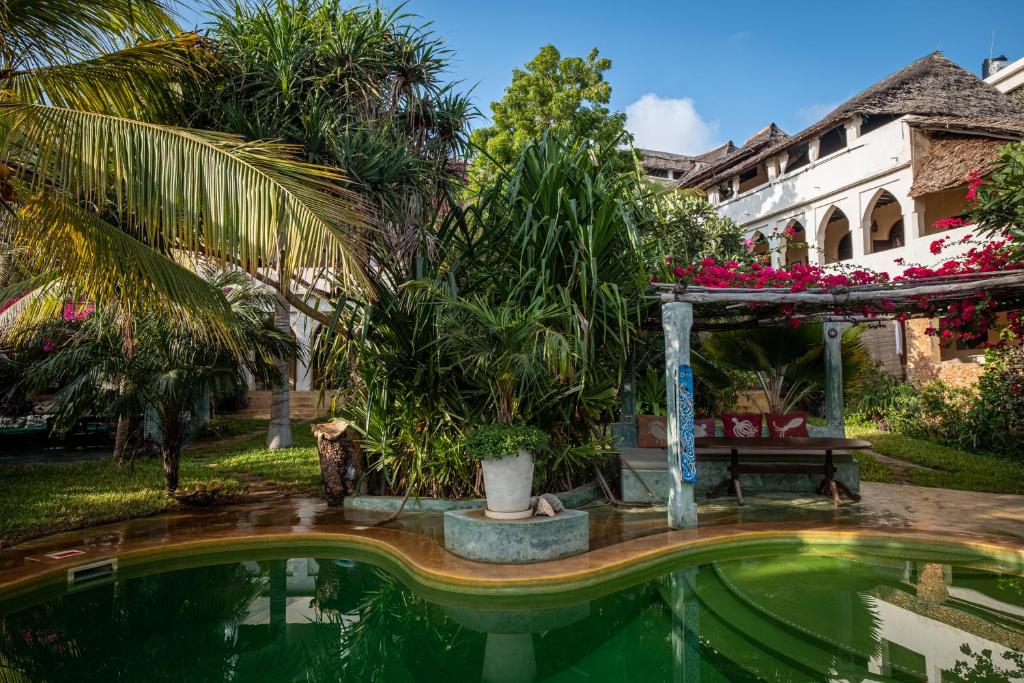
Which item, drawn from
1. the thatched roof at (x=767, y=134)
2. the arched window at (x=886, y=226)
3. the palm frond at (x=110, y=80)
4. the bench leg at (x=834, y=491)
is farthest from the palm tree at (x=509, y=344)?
the thatched roof at (x=767, y=134)

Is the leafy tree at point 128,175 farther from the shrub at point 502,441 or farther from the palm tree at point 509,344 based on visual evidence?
the shrub at point 502,441

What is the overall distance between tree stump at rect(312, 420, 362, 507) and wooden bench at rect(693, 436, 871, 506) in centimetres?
453

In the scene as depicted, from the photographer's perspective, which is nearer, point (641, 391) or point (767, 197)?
point (641, 391)

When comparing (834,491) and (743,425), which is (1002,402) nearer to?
(743,425)

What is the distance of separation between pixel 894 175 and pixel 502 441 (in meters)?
15.8

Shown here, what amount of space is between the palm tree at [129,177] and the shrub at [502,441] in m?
1.93

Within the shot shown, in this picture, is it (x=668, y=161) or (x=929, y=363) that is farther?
(x=668, y=161)

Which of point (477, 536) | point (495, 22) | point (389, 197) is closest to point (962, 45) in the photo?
point (495, 22)

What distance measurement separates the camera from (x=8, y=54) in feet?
18.1

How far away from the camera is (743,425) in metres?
10.7

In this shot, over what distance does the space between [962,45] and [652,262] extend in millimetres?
18833

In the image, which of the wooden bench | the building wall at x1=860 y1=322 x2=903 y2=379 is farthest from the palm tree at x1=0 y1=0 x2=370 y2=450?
the building wall at x1=860 y1=322 x2=903 y2=379

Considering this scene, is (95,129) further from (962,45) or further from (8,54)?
(962,45)

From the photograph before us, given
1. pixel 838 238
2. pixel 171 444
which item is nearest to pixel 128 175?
pixel 171 444
